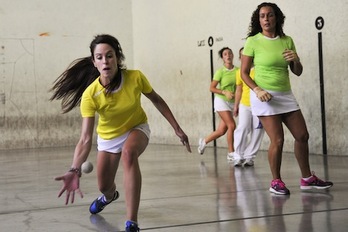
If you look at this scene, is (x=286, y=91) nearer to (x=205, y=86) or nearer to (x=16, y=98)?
(x=205, y=86)

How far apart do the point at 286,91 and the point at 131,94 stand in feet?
6.44

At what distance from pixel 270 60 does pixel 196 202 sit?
1.41 m

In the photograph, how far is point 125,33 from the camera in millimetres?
17000

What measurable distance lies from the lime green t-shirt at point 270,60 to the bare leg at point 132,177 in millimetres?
1939

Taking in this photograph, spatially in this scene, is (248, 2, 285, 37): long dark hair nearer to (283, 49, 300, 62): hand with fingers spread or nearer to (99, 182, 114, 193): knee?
(283, 49, 300, 62): hand with fingers spread

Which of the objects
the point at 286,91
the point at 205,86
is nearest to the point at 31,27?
the point at 205,86

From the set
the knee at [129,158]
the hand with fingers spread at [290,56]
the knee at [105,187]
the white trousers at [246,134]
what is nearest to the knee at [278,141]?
the hand with fingers spread at [290,56]

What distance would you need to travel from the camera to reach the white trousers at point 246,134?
8.93m

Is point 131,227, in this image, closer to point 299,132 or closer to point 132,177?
point 132,177

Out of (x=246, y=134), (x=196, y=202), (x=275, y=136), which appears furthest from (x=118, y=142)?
(x=246, y=134)

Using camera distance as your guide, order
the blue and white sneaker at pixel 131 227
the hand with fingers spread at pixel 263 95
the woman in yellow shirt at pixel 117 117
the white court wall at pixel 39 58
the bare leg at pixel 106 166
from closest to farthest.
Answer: the blue and white sneaker at pixel 131 227 < the woman in yellow shirt at pixel 117 117 < the bare leg at pixel 106 166 < the hand with fingers spread at pixel 263 95 < the white court wall at pixel 39 58

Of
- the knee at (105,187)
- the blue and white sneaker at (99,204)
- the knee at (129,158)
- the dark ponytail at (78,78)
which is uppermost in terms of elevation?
the dark ponytail at (78,78)

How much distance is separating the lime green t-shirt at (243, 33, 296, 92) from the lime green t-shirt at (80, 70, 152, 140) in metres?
1.70

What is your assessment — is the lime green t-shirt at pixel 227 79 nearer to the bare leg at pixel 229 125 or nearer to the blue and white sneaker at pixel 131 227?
the bare leg at pixel 229 125
